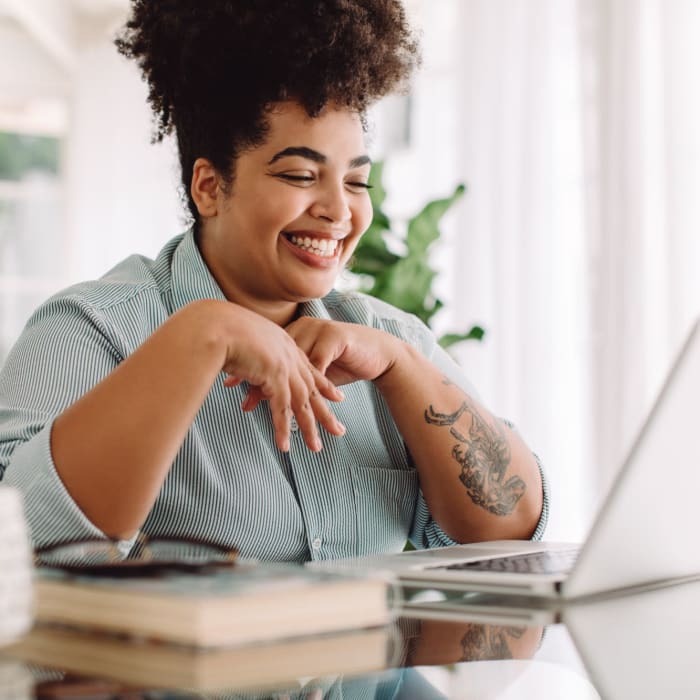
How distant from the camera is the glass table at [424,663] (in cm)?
57

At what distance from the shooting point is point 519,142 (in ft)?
11.0

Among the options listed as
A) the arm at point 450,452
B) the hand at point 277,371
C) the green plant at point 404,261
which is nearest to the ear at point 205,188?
the arm at point 450,452

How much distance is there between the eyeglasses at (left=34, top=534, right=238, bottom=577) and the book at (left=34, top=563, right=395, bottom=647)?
0.02 meters

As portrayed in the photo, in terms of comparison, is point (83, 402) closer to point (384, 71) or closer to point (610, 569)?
point (610, 569)

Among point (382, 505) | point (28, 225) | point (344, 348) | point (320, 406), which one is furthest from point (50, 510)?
point (28, 225)

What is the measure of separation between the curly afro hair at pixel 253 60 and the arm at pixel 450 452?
0.34 metres

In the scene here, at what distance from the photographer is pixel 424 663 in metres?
0.69

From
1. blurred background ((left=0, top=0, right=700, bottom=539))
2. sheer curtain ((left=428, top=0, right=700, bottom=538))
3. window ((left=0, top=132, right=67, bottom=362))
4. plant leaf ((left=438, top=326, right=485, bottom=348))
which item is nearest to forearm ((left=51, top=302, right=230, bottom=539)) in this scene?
blurred background ((left=0, top=0, right=700, bottom=539))

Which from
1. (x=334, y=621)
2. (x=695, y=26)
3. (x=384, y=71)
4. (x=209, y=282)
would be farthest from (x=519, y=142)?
(x=334, y=621)

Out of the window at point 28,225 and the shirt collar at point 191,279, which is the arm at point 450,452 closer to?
the shirt collar at point 191,279

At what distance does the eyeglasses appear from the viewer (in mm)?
694

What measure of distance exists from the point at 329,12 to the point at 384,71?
5.6 inches

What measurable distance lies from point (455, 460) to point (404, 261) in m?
1.40

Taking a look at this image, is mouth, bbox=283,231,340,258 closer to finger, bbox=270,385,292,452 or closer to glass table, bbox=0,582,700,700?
finger, bbox=270,385,292,452
